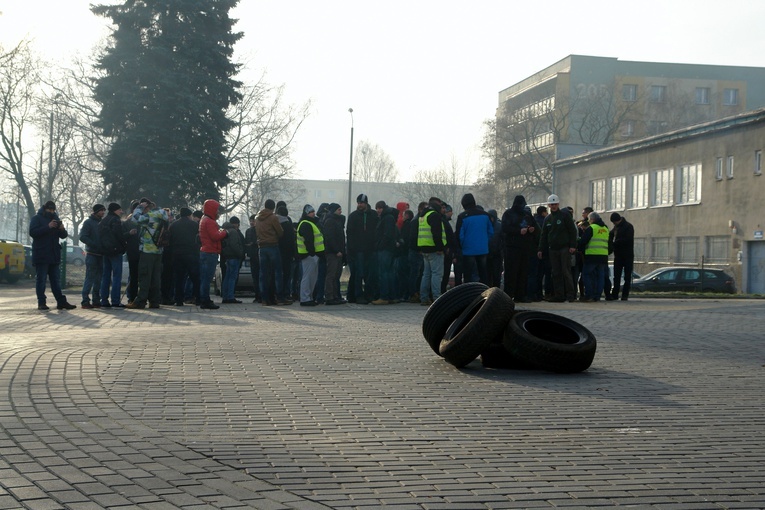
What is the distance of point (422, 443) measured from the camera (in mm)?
6230

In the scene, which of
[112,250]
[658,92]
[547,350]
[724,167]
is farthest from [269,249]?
[658,92]

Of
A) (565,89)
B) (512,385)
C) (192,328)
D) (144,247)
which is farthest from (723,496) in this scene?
(565,89)

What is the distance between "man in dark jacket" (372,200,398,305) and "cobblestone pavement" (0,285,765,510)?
7.29 m

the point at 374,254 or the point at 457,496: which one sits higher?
the point at 374,254

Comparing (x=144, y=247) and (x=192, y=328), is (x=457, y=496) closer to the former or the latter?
(x=192, y=328)

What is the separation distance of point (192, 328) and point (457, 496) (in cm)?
946

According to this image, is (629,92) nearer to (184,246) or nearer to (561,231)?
(561,231)

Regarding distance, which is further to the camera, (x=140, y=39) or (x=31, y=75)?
(x=31, y=75)

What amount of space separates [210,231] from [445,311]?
30.1 feet

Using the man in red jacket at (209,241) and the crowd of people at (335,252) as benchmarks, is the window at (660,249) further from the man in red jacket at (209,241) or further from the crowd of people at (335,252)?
the man in red jacket at (209,241)

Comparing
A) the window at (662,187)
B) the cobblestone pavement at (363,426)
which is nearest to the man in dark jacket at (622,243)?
the cobblestone pavement at (363,426)

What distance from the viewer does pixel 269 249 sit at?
19.3 m

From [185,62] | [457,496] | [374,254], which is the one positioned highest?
[185,62]

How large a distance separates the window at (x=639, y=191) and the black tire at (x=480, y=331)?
45689mm
